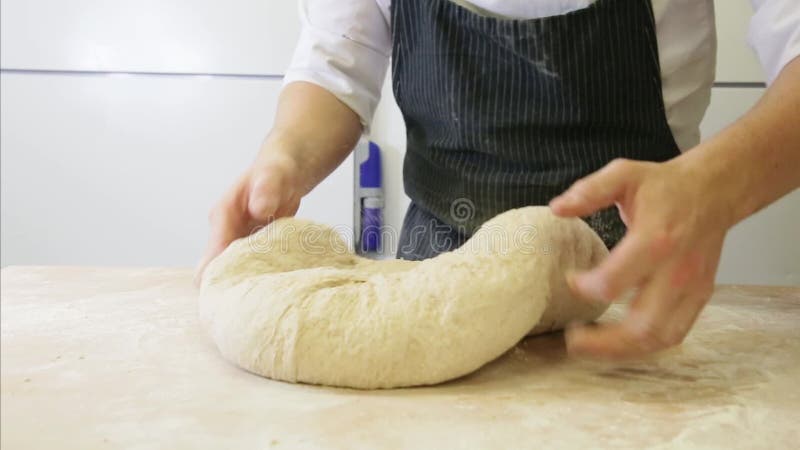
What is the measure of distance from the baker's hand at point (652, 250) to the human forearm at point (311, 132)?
0.41m

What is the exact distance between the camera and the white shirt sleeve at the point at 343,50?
925 millimetres

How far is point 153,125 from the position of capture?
43.6 inches

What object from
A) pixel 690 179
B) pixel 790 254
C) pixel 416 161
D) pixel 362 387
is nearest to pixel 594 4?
pixel 416 161

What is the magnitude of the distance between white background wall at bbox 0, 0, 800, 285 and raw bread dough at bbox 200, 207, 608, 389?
17.0 inches

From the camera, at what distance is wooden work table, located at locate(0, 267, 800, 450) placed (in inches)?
15.1

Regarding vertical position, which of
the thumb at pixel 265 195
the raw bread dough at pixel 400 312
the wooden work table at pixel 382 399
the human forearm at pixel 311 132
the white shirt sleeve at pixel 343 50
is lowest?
the wooden work table at pixel 382 399

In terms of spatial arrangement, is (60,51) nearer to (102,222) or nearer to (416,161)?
(102,222)

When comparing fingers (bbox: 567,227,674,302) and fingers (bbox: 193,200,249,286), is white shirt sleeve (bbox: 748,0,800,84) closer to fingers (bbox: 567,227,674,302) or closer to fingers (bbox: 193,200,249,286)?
fingers (bbox: 567,227,674,302)

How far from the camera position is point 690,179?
0.46 m

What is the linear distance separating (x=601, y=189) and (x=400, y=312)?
0.17 metres

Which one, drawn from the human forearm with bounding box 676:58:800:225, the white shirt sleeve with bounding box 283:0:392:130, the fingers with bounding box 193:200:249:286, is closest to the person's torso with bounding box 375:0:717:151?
the white shirt sleeve with bounding box 283:0:392:130

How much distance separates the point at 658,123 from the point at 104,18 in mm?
1174

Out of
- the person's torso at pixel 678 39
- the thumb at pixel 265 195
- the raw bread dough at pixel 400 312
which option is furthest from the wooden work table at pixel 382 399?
the person's torso at pixel 678 39

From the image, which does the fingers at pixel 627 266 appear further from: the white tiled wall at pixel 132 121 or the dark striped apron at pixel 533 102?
the white tiled wall at pixel 132 121
